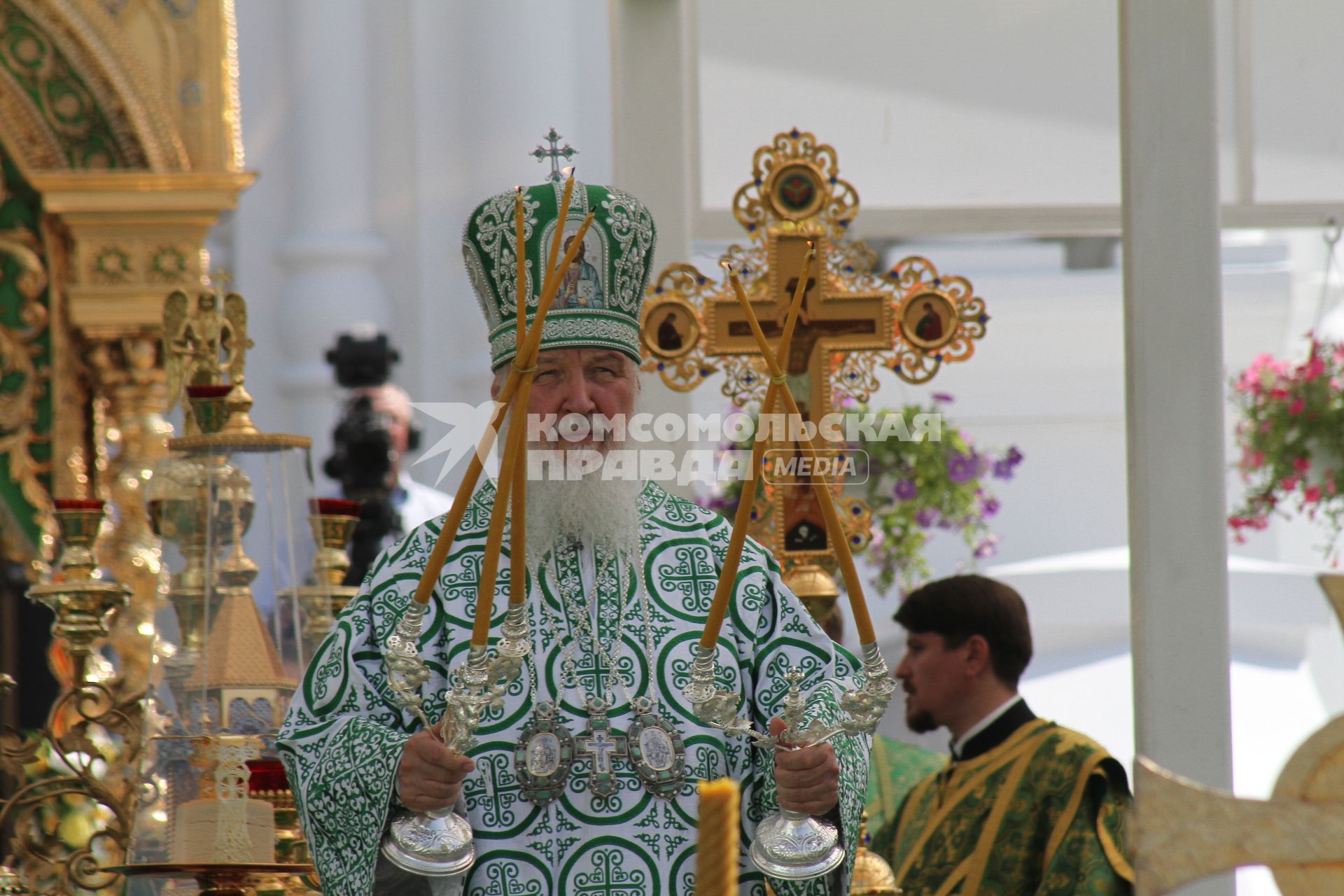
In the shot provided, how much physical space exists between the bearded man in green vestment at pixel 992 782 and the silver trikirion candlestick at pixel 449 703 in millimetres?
2117

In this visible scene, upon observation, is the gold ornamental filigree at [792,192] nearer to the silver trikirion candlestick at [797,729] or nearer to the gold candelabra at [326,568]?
the gold candelabra at [326,568]

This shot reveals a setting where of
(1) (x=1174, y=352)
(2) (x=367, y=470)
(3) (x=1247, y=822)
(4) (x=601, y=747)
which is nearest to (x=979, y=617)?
(1) (x=1174, y=352)

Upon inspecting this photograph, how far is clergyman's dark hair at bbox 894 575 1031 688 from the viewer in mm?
5125

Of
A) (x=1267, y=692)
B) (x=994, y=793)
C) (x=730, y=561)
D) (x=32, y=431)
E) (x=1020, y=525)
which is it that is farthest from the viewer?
(x=1020, y=525)

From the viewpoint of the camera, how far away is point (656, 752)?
3254mm

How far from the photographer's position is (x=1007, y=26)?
21.9 ft

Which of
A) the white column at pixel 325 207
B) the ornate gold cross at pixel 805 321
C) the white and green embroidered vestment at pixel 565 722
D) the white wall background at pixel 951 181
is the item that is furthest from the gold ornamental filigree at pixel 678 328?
the white column at pixel 325 207

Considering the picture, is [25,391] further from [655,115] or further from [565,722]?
[565,722]

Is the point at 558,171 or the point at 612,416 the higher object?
the point at 558,171

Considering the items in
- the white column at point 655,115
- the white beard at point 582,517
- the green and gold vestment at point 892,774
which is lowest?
the green and gold vestment at point 892,774

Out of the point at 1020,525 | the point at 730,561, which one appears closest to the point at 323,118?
the point at 1020,525

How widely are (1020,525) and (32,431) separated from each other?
4.02 m

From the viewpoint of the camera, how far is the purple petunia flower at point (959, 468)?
6066mm

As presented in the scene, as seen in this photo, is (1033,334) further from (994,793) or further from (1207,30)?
(1207,30)
